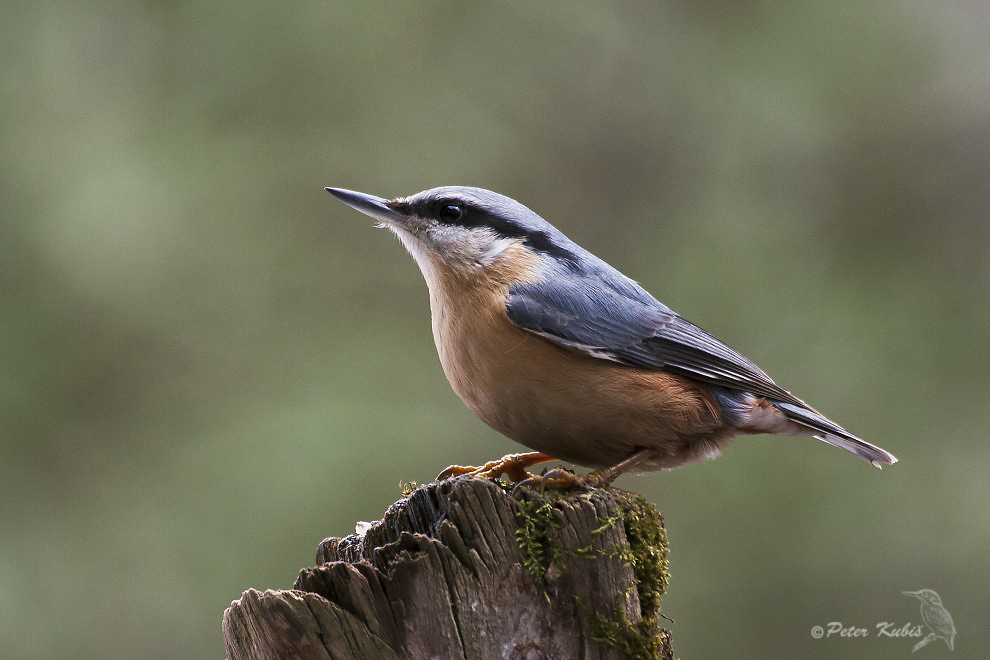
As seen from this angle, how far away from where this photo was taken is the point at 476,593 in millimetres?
2543

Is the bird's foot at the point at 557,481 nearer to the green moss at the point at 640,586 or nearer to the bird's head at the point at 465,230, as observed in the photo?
the green moss at the point at 640,586

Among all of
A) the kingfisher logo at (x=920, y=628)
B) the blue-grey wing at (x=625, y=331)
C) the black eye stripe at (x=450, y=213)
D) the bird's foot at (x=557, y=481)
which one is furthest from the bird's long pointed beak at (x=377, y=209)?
the kingfisher logo at (x=920, y=628)

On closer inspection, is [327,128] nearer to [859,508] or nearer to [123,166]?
[123,166]

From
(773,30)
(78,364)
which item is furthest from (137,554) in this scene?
(773,30)

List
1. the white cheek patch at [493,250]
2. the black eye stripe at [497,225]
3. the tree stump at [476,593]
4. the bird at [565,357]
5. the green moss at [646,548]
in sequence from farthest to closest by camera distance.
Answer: the black eye stripe at [497,225] < the white cheek patch at [493,250] < the bird at [565,357] < the green moss at [646,548] < the tree stump at [476,593]

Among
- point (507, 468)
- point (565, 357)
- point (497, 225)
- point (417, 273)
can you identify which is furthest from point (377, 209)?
point (417, 273)

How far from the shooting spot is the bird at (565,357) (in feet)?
10.8

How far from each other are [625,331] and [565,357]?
291 mm

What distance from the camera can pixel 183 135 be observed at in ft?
22.9

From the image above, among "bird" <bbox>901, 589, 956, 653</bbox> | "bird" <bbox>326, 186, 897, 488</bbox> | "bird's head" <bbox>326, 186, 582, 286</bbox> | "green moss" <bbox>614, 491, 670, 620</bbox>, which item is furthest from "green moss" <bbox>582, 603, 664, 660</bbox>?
"bird" <bbox>901, 589, 956, 653</bbox>

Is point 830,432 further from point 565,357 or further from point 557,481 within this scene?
point 557,481

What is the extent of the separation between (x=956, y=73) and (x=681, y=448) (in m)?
4.94

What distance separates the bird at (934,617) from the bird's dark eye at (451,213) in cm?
342

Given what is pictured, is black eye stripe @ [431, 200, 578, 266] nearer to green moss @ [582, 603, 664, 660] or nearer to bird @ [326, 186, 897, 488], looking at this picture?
bird @ [326, 186, 897, 488]
